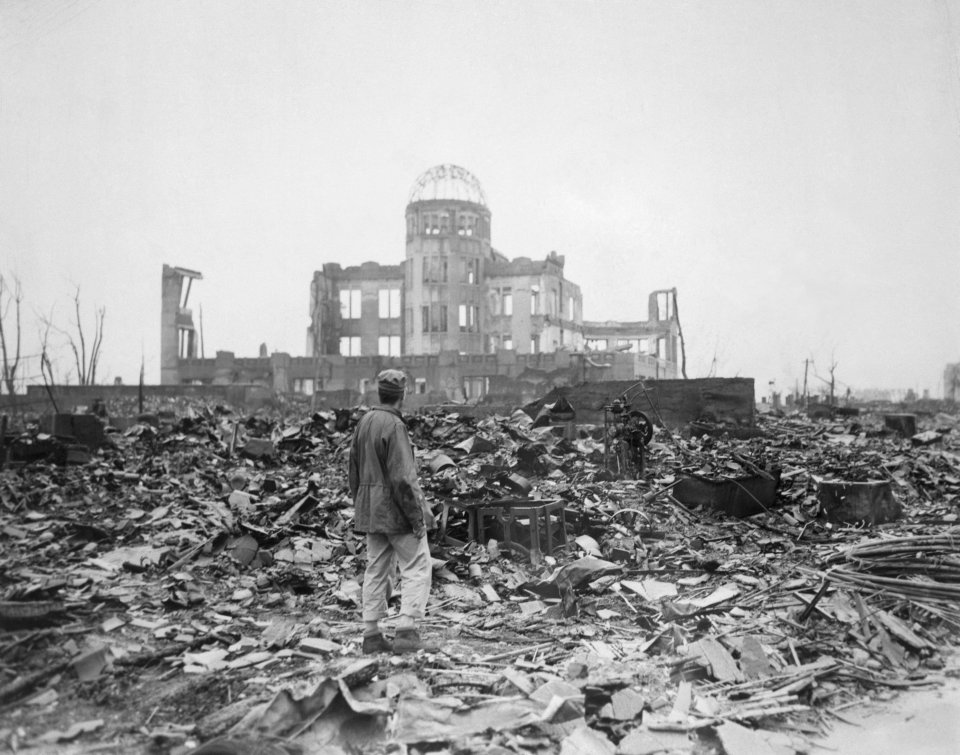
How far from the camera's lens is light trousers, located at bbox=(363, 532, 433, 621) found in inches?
186

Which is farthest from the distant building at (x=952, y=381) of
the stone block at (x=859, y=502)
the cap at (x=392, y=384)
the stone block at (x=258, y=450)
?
the cap at (x=392, y=384)

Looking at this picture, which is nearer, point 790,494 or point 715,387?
point 790,494

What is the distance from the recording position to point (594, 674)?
4238mm

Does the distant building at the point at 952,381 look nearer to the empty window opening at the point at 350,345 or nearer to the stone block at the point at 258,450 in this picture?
the stone block at the point at 258,450

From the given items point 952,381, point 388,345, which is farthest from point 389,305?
point 952,381

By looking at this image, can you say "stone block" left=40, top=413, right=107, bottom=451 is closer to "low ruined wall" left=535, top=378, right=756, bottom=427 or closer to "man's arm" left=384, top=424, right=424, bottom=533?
"low ruined wall" left=535, top=378, right=756, bottom=427

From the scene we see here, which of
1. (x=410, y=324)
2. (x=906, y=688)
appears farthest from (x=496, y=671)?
(x=410, y=324)

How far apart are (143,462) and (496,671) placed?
10.2 metres

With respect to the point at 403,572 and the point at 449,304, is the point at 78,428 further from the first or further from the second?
the point at 449,304

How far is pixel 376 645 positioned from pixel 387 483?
1.08 m

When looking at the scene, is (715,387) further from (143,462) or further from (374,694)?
(374,694)

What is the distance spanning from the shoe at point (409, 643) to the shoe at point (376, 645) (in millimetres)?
61

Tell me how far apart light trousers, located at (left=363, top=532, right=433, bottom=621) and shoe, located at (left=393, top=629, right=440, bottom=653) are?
112mm

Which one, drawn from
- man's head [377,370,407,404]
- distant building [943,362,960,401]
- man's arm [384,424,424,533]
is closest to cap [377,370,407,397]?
man's head [377,370,407,404]
